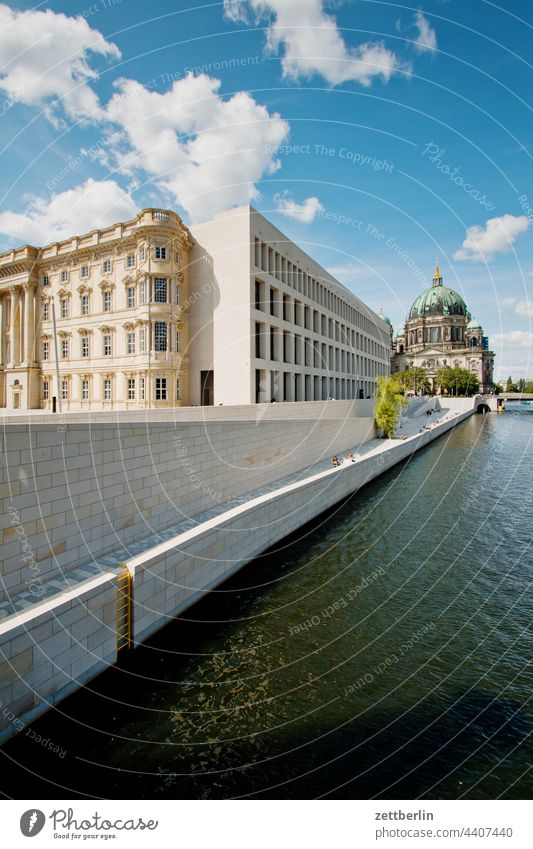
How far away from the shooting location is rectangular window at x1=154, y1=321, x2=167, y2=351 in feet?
109

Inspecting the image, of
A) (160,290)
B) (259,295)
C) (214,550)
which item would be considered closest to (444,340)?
(259,295)

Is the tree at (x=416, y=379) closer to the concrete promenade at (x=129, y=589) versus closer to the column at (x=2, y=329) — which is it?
the column at (x=2, y=329)

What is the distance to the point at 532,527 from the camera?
19750mm

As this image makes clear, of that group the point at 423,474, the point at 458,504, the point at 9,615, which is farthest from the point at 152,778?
the point at 423,474

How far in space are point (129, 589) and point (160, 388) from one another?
25740mm

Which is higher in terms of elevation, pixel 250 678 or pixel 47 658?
pixel 47 658

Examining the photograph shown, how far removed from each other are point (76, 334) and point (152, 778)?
38.1 meters

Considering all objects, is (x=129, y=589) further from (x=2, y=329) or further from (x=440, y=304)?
(x=440, y=304)

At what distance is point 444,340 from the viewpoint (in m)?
143

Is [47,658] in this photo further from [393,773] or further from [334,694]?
[393,773]

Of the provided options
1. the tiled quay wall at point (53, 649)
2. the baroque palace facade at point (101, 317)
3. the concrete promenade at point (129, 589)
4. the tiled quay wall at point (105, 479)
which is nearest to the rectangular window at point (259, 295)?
the baroque palace facade at point (101, 317)

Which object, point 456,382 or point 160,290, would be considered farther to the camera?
point 456,382

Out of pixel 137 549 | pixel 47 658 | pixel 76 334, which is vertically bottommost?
pixel 47 658

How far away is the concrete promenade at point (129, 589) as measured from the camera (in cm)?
743
